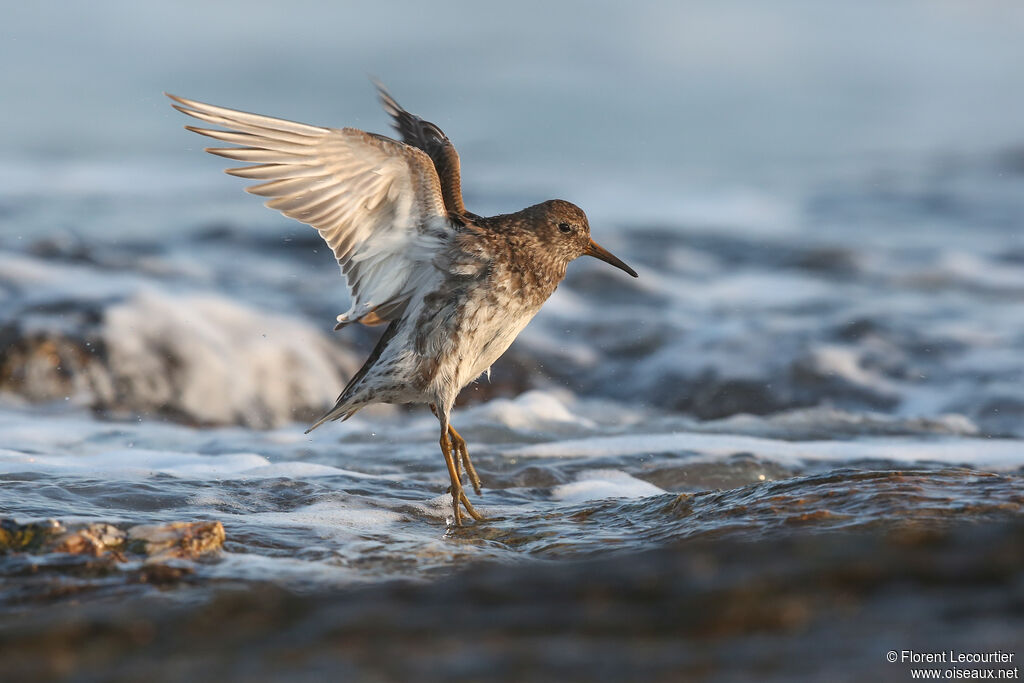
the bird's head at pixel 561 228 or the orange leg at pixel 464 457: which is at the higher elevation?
the bird's head at pixel 561 228

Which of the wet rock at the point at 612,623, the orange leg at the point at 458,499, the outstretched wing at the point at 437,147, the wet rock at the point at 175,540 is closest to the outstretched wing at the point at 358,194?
the outstretched wing at the point at 437,147

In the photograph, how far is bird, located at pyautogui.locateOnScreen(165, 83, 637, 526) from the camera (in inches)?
194

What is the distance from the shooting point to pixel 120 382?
8.73 metres

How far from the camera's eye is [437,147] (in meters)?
6.02

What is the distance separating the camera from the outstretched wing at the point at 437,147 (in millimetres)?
5812

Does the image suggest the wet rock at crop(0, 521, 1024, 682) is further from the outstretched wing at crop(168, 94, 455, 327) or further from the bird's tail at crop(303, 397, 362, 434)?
the bird's tail at crop(303, 397, 362, 434)

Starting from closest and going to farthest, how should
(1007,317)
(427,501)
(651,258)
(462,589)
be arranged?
(462,589) → (427,501) → (1007,317) → (651,258)

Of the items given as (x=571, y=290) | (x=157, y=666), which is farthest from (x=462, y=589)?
(x=571, y=290)

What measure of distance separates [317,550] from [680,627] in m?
1.93

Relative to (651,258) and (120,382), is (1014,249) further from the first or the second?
(120,382)

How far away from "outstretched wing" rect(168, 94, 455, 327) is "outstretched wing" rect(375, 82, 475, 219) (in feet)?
1.26

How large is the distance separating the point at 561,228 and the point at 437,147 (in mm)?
851

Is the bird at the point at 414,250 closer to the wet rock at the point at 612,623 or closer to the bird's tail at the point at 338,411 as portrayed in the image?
the bird's tail at the point at 338,411

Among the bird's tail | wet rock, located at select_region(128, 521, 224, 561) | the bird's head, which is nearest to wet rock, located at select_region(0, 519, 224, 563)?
wet rock, located at select_region(128, 521, 224, 561)
